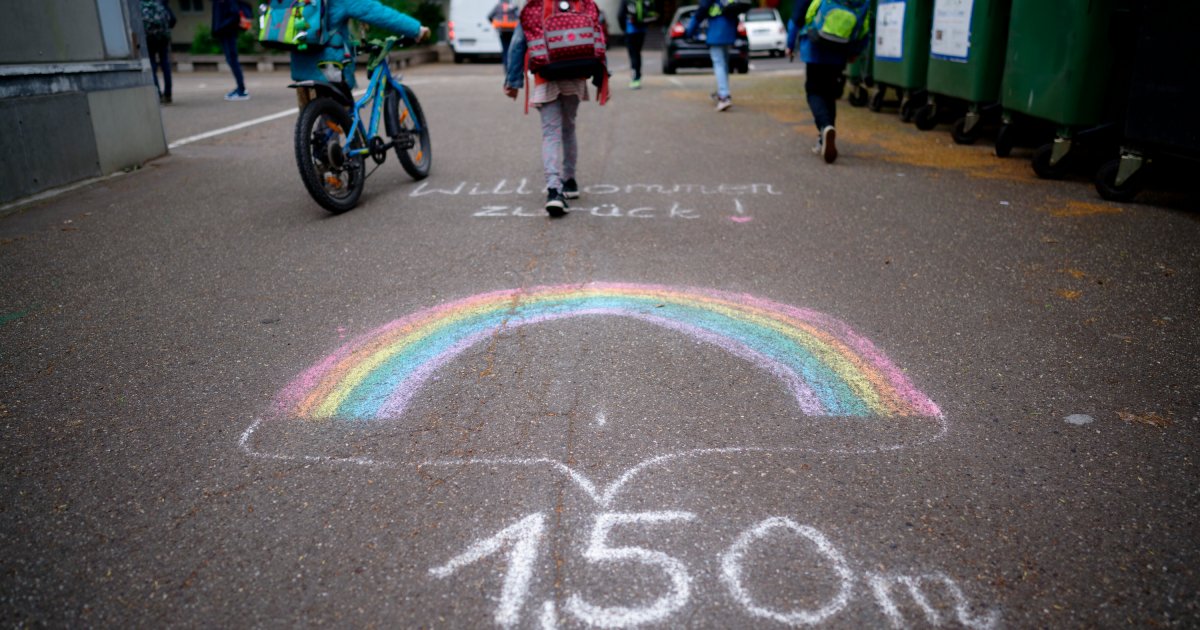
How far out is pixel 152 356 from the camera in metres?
3.70

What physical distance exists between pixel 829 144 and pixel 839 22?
3.43 feet

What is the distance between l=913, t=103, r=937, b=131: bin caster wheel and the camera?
9.37m

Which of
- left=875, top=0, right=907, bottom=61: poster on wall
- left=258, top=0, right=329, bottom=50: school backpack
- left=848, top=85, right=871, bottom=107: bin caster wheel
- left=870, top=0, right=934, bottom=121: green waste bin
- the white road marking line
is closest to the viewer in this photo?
left=258, top=0, right=329, bottom=50: school backpack

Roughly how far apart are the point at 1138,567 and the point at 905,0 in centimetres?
895

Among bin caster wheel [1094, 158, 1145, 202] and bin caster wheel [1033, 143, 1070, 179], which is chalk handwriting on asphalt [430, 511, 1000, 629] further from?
bin caster wheel [1033, 143, 1070, 179]

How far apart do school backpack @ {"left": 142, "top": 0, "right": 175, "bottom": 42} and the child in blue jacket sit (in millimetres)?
7460

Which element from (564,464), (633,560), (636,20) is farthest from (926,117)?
(633,560)

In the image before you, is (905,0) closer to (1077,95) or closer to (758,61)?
(1077,95)

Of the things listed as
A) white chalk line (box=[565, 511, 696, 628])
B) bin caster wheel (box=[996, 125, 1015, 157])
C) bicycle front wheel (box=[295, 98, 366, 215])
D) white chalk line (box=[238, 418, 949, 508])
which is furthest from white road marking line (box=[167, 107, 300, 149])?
white chalk line (box=[565, 511, 696, 628])

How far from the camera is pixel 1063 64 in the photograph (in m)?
6.31

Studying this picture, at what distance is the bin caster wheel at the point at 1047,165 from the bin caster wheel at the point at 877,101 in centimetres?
456

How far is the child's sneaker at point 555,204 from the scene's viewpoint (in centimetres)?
575

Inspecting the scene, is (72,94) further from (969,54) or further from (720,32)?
(969,54)

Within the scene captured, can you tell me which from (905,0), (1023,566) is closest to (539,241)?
(1023,566)
